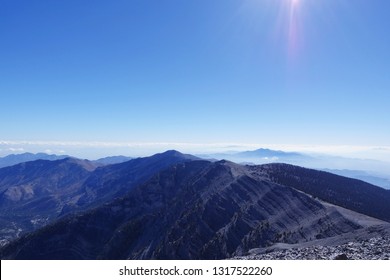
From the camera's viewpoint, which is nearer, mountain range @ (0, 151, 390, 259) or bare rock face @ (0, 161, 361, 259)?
mountain range @ (0, 151, 390, 259)

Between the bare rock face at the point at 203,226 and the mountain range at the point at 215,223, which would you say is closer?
the mountain range at the point at 215,223

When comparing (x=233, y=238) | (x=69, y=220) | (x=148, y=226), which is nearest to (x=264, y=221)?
(x=233, y=238)

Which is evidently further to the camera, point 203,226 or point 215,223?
point 215,223

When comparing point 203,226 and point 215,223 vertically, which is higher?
point 215,223

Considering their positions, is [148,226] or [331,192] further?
[331,192]

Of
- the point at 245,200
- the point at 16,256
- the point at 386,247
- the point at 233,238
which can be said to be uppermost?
the point at 386,247
